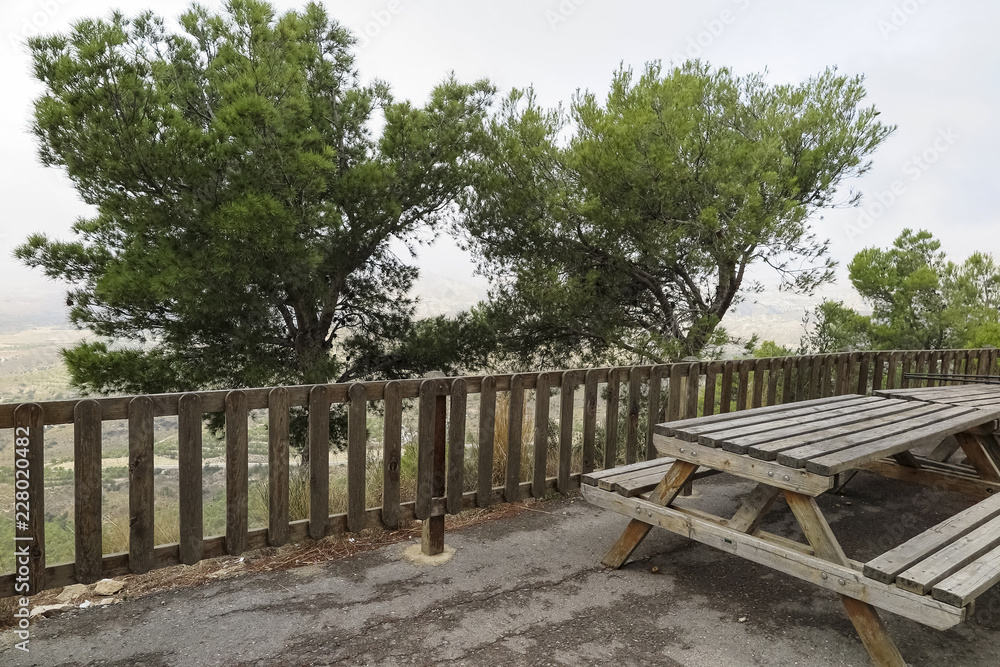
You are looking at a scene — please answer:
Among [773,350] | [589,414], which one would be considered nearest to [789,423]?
[589,414]

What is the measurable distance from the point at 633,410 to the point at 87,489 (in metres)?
3.52

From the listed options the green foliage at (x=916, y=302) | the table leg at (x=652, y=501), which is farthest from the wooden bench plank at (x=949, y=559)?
the green foliage at (x=916, y=302)

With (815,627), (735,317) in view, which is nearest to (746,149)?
(735,317)

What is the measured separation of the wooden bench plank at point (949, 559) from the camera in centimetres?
234

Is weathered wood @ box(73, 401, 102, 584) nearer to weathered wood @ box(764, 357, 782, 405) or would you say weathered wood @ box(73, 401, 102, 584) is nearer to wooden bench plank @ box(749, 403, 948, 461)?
wooden bench plank @ box(749, 403, 948, 461)

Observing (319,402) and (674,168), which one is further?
(674,168)

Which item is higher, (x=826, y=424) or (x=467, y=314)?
(x=467, y=314)

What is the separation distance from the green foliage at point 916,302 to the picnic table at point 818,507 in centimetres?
1188

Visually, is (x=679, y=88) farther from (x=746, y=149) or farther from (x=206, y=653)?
(x=206, y=653)

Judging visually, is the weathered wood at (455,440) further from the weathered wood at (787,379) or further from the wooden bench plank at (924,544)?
the weathered wood at (787,379)

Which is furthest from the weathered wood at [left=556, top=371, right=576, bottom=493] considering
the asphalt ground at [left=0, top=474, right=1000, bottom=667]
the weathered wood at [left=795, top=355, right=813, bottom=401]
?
the weathered wood at [left=795, top=355, right=813, bottom=401]

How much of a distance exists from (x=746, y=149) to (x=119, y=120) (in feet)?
27.4

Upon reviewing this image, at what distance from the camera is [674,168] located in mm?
9344

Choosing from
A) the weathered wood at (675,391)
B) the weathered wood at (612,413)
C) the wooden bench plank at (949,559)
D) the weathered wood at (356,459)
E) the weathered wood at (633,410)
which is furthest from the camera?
the weathered wood at (675,391)
